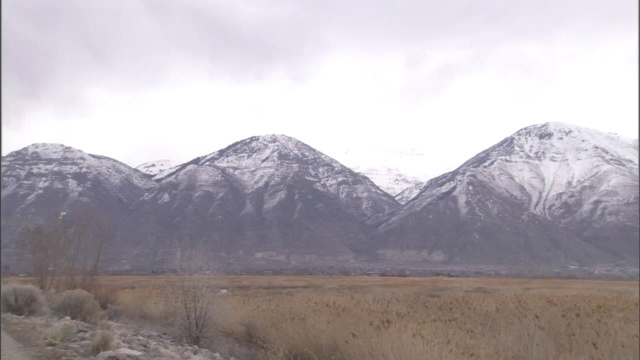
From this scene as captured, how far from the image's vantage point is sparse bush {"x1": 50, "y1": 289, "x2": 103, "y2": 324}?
20622 mm

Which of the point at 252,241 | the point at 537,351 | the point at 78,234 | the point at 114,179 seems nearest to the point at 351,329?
the point at 537,351

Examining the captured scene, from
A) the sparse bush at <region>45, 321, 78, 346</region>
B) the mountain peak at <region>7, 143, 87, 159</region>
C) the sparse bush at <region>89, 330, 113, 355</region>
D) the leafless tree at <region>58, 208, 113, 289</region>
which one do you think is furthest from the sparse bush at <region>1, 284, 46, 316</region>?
the mountain peak at <region>7, 143, 87, 159</region>

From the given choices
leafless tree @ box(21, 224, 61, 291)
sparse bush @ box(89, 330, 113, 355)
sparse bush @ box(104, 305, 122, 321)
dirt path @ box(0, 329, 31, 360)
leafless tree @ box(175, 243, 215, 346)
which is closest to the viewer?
dirt path @ box(0, 329, 31, 360)

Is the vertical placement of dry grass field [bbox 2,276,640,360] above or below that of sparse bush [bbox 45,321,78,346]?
below

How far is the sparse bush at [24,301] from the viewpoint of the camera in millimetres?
17156

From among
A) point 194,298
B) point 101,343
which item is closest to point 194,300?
point 194,298

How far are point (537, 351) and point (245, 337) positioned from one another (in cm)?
944

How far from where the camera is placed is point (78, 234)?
33.8 metres

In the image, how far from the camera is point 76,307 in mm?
21141

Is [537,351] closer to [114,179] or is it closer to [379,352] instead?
[379,352]

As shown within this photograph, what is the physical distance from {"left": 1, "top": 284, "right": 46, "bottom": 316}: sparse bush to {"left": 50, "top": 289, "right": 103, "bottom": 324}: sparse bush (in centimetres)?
193

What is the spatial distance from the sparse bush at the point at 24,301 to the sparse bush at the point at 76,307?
193 cm

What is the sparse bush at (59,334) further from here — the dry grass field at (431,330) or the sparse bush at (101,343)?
the dry grass field at (431,330)

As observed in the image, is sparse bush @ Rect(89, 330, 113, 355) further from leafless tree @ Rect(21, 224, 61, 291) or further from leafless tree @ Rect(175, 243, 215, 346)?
leafless tree @ Rect(21, 224, 61, 291)
